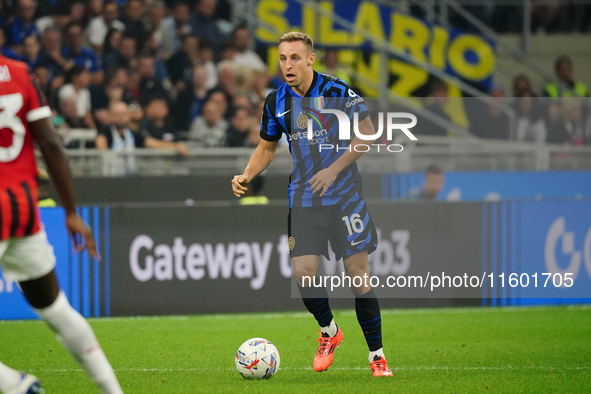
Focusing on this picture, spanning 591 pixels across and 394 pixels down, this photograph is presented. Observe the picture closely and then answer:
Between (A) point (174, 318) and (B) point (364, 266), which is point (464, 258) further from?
(B) point (364, 266)

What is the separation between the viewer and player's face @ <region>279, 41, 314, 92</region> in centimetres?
620

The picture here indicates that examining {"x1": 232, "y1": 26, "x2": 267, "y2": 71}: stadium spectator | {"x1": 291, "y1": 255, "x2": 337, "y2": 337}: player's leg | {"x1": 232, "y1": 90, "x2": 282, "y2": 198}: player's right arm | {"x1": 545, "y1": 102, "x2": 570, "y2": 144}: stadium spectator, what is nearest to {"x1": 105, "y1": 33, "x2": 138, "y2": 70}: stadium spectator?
{"x1": 232, "y1": 26, "x2": 267, "y2": 71}: stadium spectator

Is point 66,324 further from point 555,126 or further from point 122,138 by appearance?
point 555,126

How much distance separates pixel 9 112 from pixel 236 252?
5.98 meters

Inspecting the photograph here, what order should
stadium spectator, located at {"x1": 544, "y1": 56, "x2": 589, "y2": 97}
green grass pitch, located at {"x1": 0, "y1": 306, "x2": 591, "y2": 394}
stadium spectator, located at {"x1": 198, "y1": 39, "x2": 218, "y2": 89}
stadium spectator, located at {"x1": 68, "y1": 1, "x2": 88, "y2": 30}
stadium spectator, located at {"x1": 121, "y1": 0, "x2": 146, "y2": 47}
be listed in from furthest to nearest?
stadium spectator, located at {"x1": 544, "y1": 56, "x2": 589, "y2": 97}
stadium spectator, located at {"x1": 121, "y1": 0, "x2": 146, "y2": 47}
stadium spectator, located at {"x1": 68, "y1": 1, "x2": 88, "y2": 30}
stadium spectator, located at {"x1": 198, "y1": 39, "x2": 218, "y2": 89}
green grass pitch, located at {"x1": 0, "y1": 306, "x2": 591, "y2": 394}

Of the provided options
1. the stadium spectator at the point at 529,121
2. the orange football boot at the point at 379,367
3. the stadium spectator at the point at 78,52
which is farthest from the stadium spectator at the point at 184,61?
the orange football boot at the point at 379,367

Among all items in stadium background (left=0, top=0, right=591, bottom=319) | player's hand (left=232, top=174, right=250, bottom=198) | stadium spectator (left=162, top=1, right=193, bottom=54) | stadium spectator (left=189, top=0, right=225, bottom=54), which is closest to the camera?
player's hand (left=232, top=174, right=250, bottom=198)

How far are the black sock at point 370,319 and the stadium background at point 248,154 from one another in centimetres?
387

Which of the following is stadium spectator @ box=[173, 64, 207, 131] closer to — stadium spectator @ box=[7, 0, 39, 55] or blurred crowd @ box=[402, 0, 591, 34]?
stadium spectator @ box=[7, 0, 39, 55]

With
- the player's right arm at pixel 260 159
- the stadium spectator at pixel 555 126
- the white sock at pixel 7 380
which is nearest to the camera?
the white sock at pixel 7 380

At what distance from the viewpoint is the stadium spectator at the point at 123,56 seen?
530 inches

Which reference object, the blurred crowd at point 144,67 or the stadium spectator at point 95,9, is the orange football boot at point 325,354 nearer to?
the blurred crowd at point 144,67

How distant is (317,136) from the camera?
20.9 ft

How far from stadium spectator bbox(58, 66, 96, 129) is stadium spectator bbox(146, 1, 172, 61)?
1573 millimetres
